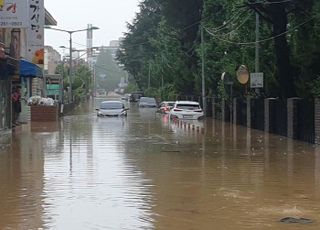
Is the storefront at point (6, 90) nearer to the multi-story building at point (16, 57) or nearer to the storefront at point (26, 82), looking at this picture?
the multi-story building at point (16, 57)


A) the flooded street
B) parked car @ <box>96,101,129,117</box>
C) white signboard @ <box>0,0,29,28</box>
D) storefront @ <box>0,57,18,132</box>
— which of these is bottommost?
the flooded street

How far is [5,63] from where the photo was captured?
29.0 metres

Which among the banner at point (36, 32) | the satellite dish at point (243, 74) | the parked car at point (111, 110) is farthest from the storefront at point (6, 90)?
the parked car at point (111, 110)

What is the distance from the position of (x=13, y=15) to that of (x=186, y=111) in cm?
2533

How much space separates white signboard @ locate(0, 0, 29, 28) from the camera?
76.0ft

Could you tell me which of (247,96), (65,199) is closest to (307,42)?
(247,96)

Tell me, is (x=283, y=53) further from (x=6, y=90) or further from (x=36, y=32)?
(x=6, y=90)

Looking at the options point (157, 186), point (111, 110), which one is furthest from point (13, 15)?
point (111, 110)

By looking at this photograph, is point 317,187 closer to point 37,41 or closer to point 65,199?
point 65,199

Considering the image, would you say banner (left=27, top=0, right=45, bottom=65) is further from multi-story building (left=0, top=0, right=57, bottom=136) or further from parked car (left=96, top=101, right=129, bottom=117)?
parked car (left=96, top=101, right=129, bottom=117)

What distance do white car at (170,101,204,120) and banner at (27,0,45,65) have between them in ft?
44.9

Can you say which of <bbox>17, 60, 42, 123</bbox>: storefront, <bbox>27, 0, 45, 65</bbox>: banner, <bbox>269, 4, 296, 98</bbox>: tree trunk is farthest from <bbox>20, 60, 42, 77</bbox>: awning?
<bbox>269, 4, 296, 98</bbox>: tree trunk

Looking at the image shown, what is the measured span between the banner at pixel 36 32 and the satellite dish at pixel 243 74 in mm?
10576

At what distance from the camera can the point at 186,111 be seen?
1870 inches
